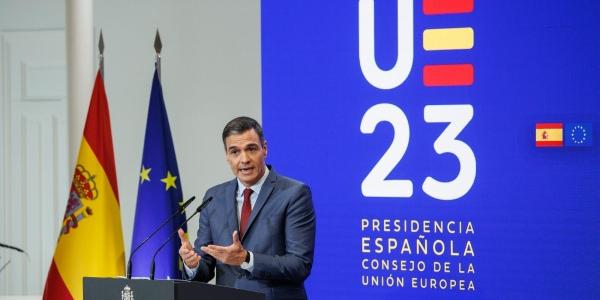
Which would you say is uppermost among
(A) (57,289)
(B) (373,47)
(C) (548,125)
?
(B) (373,47)

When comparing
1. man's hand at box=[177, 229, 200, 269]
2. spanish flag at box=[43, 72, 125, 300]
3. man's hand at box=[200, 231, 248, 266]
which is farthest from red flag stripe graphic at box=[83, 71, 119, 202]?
man's hand at box=[200, 231, 248, 266]

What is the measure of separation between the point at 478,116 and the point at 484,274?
75 cm

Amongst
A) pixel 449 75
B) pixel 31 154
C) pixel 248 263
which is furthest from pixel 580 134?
pixel 31 154

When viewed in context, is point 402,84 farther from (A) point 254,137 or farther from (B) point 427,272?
(A) point 254,137

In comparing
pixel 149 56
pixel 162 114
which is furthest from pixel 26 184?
pixel 162 114

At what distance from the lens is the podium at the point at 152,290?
2.33m

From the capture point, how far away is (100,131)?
13.8 feet

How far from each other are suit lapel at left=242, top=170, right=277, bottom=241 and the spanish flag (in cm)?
124

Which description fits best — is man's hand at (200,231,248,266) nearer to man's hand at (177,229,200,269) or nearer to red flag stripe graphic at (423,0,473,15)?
man's hand at (177,229,200,269)

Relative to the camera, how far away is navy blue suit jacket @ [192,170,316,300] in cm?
301

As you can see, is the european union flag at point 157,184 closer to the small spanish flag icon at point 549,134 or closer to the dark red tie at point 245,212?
the dark red tie at point 245,212

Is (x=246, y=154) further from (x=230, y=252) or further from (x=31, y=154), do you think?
(x=31, y=154)

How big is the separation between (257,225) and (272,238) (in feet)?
0.24

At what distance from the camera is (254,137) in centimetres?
315
